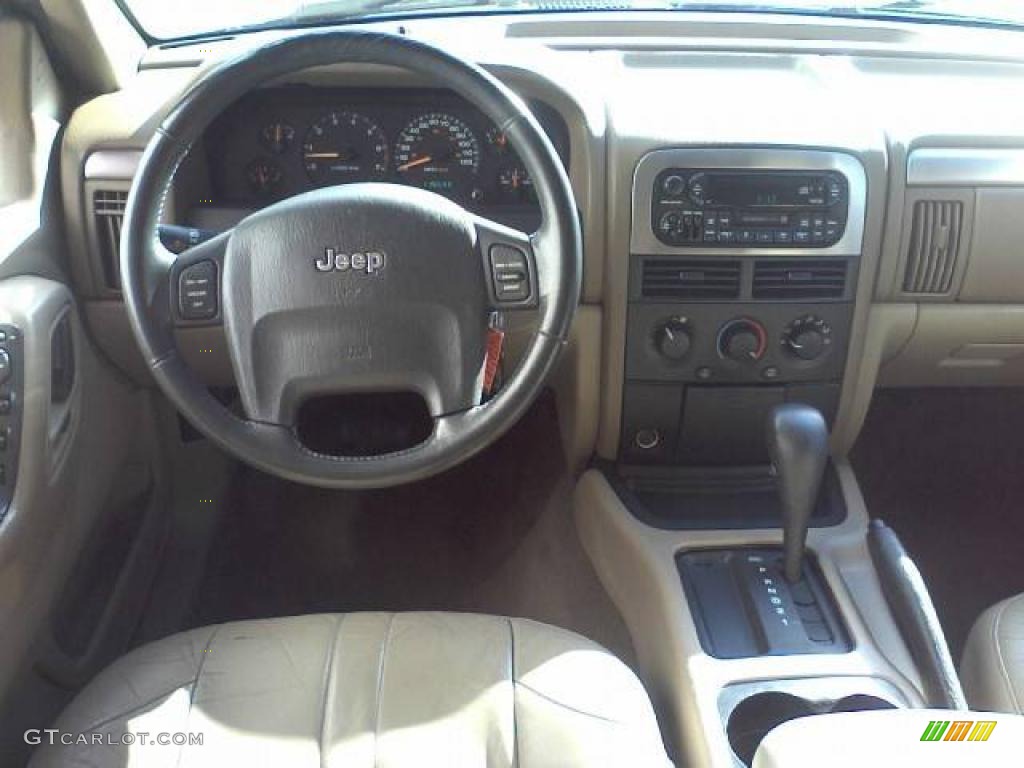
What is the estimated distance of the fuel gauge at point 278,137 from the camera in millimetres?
1498

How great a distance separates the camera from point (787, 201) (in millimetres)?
1422


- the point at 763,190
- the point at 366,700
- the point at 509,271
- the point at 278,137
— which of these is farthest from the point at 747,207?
the point at 366,700

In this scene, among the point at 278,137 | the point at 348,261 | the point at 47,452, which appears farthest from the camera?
the point at 278,137

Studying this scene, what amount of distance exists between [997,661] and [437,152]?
100 centimetres

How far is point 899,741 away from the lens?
91cm

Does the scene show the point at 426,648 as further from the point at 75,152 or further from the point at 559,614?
the point at 75,152

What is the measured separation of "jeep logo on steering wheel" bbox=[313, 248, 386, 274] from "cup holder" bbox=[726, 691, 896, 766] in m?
0.73

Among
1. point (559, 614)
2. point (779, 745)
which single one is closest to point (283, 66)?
point (779, 745)

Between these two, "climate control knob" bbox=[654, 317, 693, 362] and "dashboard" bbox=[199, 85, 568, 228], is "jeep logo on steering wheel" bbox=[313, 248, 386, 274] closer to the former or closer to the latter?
"dashboard" bbox=[199, 85, 568, 228]

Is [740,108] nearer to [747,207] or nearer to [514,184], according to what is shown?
[747,207]

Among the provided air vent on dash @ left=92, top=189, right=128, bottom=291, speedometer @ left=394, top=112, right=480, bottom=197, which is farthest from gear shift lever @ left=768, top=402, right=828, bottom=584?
air vent on dash @ left=92, top=189, right=128, bottom=291

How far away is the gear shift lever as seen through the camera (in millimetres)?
1414

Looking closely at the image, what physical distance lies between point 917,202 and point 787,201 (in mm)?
206

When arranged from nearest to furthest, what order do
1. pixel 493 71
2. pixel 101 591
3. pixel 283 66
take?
pixel 283 66 < pixel 493 71 < pixel 101 591
